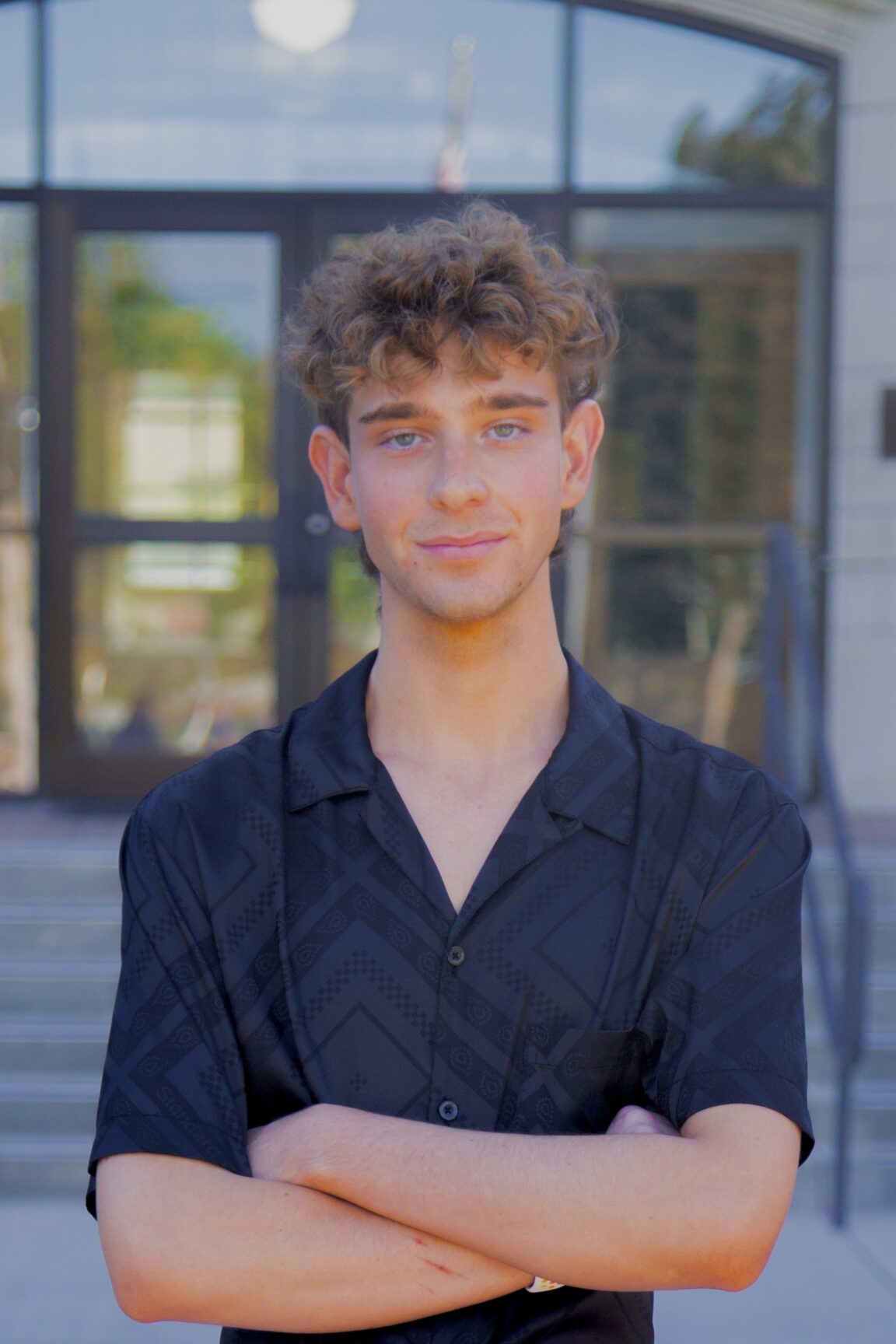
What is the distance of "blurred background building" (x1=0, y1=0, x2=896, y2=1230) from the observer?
6.00 metres

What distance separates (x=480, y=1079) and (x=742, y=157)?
527 cm

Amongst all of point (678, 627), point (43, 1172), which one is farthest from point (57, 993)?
point (678, 627)

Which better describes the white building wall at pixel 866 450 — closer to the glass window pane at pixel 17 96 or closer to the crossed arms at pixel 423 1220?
the glass window pane at pixel 17 96

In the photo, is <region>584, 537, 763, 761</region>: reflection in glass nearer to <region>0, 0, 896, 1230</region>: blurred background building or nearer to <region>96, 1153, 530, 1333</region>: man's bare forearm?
<region>0, 0, 896, 1230</region>: blurred background building

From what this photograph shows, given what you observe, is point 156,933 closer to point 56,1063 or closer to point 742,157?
point 56,1063

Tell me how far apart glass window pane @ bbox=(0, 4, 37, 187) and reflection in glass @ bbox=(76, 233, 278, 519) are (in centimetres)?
43

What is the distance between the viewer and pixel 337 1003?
162 cm

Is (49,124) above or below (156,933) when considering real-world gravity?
above

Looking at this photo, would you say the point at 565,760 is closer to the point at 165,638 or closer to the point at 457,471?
the point at 457,471

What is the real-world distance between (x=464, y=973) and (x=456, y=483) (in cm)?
54

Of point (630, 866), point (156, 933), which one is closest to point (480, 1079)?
point (630, 866)

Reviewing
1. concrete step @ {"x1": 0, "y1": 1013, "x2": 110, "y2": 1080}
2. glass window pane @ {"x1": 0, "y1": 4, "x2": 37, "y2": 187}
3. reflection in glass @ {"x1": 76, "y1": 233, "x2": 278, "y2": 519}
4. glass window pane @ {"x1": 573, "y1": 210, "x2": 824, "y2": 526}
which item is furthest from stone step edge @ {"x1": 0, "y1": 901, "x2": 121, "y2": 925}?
glass window pane @ {"x1": 0, "y1": 4, "x2": 37, "y2": 187}

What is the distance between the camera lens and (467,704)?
5.70 feet

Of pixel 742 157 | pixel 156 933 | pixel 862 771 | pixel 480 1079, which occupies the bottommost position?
pixel 862 771
